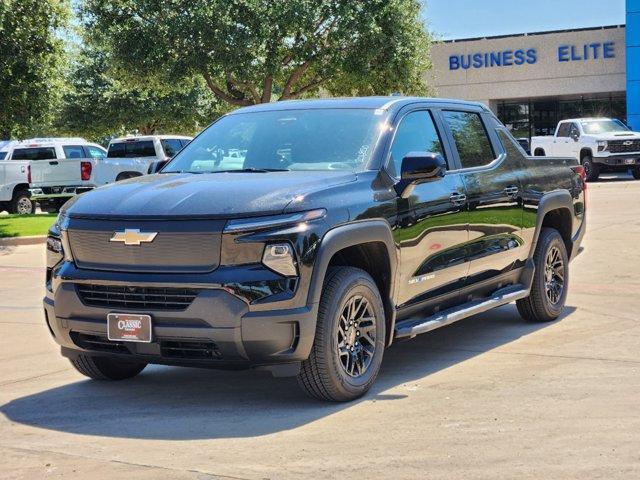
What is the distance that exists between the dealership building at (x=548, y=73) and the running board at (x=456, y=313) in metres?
38.9

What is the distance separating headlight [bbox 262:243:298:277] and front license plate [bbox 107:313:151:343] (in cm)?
76

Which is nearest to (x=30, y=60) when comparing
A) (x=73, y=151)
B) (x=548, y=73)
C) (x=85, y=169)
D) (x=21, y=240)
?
(x=21, y=240)

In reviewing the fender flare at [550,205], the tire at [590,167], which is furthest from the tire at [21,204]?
the fender flare at [550,205]

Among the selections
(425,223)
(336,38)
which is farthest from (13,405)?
(336,38)

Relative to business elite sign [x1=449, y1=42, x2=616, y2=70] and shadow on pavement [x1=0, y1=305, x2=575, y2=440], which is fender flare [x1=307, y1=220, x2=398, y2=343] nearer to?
shadow on pavement [x1=0, y1=305, x2=575, y2=440]

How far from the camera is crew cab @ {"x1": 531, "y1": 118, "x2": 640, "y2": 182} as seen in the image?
33312 mm

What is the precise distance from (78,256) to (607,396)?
3283 millimetres

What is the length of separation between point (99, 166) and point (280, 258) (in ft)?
72.3

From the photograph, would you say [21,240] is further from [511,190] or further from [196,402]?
[196,402]

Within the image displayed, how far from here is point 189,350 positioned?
5984mm

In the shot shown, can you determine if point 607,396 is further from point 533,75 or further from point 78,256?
point 533,75

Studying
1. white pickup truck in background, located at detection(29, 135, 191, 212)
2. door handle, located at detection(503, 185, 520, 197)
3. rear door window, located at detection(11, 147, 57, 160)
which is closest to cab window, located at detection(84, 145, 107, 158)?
rear door window, located at detection(11, 147, 57, 160)

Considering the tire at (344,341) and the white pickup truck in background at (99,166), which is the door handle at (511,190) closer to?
the tire at (344,341)

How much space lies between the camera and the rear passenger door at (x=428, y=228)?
684 centimetres
